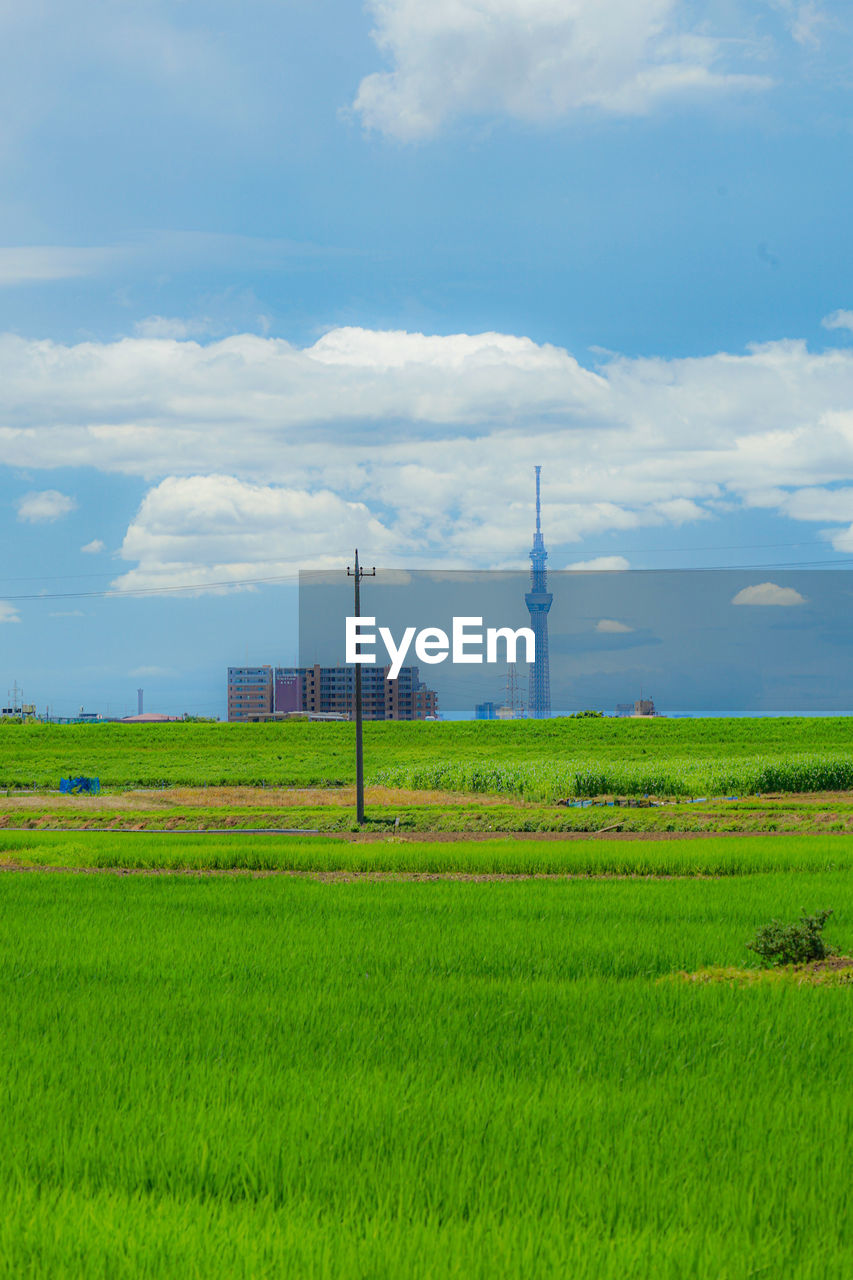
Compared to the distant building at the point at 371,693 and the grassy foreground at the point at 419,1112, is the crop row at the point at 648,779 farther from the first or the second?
the distant building at the point at 371,693

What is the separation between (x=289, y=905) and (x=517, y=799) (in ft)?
102

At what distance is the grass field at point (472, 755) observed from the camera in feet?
168

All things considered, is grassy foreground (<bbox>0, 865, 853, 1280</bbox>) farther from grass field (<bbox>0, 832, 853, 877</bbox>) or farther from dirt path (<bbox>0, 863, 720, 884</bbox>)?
grass field (<bbox>0, 832, 853, 877</bbox>)

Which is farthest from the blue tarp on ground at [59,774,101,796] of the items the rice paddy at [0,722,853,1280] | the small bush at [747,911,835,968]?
the small bush at [747,911,835,968]

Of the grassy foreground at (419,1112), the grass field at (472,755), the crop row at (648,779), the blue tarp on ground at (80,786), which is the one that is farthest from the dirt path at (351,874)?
the blue tarp on ground at (80,786)

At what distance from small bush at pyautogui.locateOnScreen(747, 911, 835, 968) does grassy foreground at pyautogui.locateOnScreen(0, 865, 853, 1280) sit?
43 cm

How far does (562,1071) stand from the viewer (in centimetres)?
769

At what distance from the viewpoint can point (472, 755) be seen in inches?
3068

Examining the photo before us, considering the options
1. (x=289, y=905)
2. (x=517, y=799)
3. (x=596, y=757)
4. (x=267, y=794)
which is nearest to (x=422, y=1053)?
(x=289, y=905)

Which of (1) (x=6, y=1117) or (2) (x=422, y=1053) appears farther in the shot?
(2) (x=422, y=1053)

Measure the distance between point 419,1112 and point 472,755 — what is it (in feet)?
235

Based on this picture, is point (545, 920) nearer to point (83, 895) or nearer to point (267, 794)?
point (83, 895)

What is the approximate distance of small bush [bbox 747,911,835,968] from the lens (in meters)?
11.7

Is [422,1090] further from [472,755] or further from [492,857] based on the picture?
[472,755]
